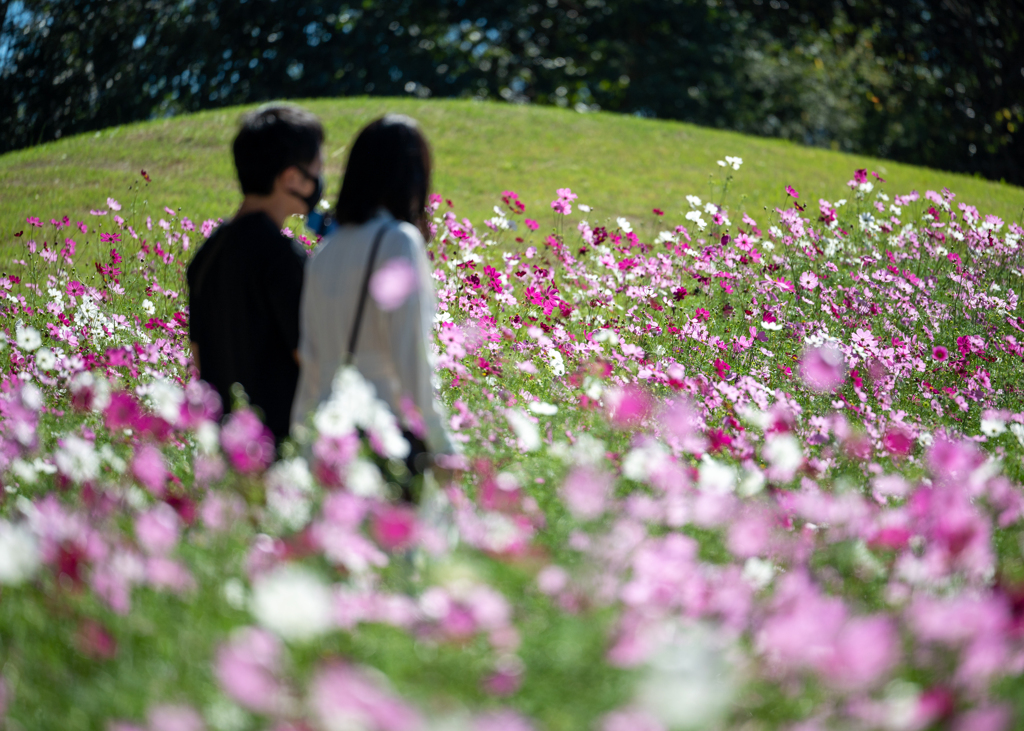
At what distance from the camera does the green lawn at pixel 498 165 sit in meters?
8.20

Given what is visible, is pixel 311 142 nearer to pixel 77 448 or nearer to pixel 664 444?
pixel 77 448

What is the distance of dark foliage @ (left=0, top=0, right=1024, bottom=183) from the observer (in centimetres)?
1473

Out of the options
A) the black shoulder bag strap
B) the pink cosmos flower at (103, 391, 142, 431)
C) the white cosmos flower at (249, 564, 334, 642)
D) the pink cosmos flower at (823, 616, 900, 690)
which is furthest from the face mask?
the pink cosmos flower at (823, 616, 900, 690)

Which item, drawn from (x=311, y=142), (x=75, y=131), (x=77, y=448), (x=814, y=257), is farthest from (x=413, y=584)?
(x=75, y=131)

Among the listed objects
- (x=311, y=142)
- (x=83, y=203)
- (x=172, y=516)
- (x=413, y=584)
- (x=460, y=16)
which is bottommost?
(x=460, y=16)

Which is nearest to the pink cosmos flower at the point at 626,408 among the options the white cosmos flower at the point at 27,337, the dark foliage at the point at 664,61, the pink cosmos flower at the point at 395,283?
the pink cosmos flower at the point at 395,283

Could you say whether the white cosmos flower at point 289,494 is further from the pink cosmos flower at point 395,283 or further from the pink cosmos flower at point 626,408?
the pink cosmos flower at point 626,408

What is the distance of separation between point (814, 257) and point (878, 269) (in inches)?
21.0

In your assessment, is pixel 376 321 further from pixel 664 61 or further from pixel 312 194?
pixel 664 61

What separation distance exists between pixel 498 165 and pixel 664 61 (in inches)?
284

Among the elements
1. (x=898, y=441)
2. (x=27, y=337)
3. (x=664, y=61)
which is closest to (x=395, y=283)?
(x=898, y=441)

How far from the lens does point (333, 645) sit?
1650 mm

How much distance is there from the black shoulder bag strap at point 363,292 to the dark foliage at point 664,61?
13.8 metres

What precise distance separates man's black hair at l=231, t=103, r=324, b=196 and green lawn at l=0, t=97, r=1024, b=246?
5.45 metres
